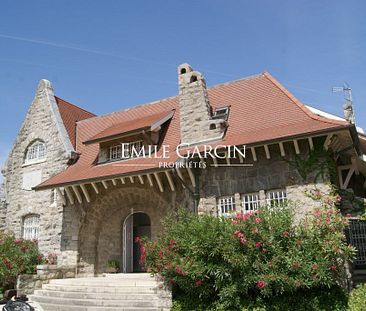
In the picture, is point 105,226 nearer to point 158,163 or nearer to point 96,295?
point 158,163

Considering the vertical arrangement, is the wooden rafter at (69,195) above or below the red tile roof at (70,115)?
below

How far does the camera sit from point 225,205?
11461mm

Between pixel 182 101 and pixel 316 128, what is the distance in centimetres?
493

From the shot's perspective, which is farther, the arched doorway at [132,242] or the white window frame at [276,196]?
the arched doorway at [132,242]

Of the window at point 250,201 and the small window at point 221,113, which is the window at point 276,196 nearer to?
the window at point 250,201

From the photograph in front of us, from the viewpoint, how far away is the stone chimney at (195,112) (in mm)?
12422

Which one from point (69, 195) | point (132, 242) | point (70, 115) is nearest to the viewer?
point (69, 195)

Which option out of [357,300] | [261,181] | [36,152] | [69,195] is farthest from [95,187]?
[357,300]

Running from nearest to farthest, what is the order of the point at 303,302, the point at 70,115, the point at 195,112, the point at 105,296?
the point at 303,302 < the point at 105,296 < the point at 195,112 < the point at 70,115

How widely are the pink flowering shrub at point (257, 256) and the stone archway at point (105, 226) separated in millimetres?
4842

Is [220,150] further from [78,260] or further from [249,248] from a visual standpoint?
[78,260]

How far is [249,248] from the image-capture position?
28.4 feet

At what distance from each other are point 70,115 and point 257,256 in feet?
41.7

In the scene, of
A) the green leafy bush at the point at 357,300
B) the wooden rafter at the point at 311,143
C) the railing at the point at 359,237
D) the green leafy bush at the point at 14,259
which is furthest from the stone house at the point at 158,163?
the green leafy bush at the point at 357,300
